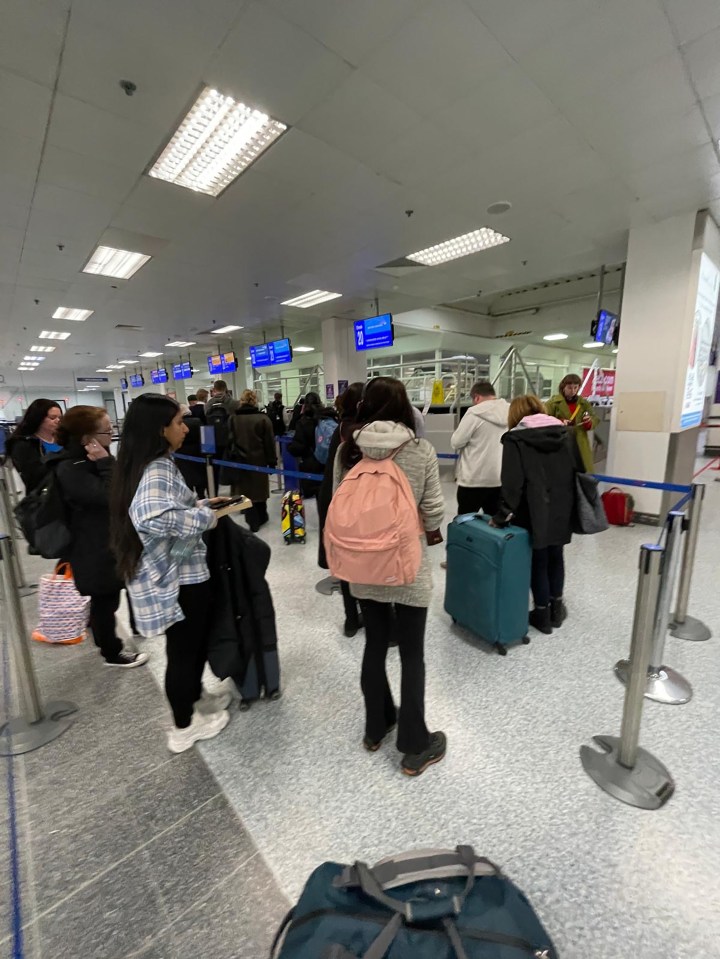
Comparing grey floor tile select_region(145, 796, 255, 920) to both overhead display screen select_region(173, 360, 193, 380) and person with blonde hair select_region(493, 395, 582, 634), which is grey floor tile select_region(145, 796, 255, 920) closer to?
person with blonde hair select_region(493, 395, 582, 634)

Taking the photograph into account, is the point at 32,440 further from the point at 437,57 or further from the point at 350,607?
the point at 437,57

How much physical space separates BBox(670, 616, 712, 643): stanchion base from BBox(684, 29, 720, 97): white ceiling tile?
3444 millimetres

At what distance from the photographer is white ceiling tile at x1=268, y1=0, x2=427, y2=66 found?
2.00 metres

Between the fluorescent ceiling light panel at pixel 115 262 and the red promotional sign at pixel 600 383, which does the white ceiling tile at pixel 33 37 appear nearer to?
the fluorescent ceiling light panel at pixel 115 262

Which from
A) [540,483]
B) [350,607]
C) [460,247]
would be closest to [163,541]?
[350,607]

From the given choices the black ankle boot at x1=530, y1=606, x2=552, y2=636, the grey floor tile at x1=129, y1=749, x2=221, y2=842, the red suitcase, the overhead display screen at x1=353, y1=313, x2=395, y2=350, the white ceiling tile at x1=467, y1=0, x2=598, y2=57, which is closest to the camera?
the grey floor tile at x1=129, y1=749, x2=221, y2=842

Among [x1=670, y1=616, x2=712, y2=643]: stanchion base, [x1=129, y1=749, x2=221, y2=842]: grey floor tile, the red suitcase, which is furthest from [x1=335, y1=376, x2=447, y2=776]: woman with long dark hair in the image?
the red suitcase

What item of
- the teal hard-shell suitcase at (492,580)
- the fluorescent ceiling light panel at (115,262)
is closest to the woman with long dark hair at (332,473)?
the teal hard-shell suitcase at (492,580)

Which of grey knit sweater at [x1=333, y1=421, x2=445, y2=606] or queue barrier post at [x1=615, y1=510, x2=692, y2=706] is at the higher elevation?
grey knit sweater at [x1=333, y1=421, x2=445, y2=606]

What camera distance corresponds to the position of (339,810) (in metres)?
1.50

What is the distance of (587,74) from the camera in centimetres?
246

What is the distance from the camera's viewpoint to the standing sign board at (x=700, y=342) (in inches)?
177

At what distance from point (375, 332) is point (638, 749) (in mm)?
8099

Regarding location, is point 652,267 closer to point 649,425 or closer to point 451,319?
point 649,425
